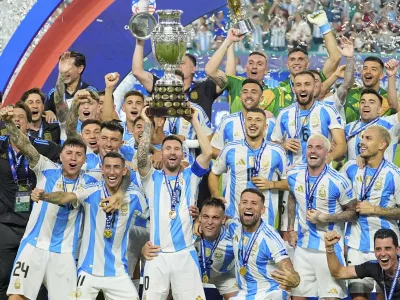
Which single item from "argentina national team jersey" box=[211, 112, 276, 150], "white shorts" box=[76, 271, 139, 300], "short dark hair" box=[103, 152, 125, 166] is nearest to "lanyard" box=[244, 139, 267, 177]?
"argentina national team jersey" box=[211, 112, 276, 150]

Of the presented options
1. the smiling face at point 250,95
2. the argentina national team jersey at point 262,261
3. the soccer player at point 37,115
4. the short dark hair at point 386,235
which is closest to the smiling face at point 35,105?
the soccer player at point 37,115

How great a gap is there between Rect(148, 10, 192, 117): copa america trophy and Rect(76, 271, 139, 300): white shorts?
1.55 meters

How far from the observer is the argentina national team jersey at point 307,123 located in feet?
35.0

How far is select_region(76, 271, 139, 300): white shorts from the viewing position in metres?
9.95

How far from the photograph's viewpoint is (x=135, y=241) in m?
10.6

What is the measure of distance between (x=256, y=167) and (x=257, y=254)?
0.91m

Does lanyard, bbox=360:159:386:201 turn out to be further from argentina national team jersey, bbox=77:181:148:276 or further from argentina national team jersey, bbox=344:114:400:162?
argentina national team jersey, bbox=77:181:148:276

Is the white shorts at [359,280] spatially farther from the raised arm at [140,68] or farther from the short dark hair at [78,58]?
the short dark hair at [78,58]

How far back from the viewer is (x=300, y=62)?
11.1 m

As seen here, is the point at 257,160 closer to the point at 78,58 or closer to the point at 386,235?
the point at 386,235

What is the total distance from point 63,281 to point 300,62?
2.97 meters

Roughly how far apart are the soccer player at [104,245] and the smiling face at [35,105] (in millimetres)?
1200

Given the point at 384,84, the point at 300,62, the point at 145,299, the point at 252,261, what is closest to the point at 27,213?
the point at 145,299

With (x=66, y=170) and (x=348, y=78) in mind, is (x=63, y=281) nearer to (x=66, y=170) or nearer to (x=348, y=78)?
(x=66, y=170)
